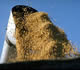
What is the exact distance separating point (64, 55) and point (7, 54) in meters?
1.95

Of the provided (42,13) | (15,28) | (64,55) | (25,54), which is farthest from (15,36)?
(64,55)

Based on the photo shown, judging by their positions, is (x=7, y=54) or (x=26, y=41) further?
(x=7, y=54)

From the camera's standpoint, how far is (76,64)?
2125 mm

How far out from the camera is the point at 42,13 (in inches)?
237

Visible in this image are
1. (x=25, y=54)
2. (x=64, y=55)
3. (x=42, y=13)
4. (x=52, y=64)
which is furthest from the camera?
(x=42, y=13)

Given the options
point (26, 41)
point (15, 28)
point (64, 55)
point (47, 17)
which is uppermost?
point (47, 17)

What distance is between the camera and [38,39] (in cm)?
546

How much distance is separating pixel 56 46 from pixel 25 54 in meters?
0.86

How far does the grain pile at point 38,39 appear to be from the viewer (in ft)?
16.8

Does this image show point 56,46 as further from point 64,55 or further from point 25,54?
point 25,54

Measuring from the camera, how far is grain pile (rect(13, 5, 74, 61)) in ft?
16.8

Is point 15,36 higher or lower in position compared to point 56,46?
higher

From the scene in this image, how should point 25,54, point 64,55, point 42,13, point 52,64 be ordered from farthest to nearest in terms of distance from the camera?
point 42,13
point 25,54
point 64,55
point 52,64

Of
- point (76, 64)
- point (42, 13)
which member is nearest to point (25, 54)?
point (42, 13)
